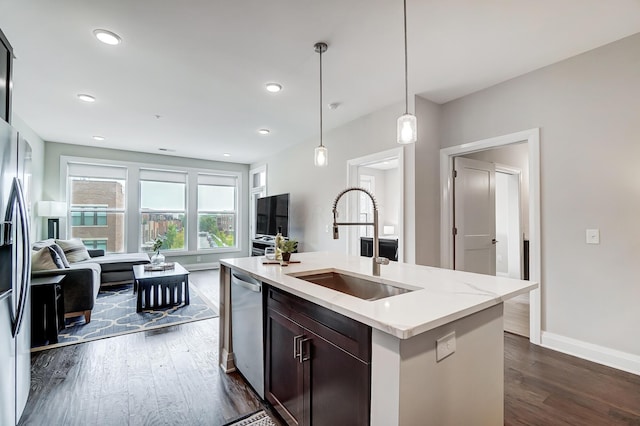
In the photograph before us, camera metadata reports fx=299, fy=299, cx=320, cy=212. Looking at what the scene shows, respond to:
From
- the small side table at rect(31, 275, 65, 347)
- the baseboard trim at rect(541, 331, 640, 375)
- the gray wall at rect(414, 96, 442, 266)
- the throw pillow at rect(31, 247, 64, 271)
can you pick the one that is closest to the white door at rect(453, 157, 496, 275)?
the gray wall at rect(414, 96, 442, 266)

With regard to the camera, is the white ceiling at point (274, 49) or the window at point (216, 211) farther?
the window at point (216, 211)

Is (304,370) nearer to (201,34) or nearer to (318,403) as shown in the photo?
(318,403)

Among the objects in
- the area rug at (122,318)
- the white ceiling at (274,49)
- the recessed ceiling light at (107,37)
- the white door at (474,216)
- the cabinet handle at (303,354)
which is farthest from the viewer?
the white door at (474,216)

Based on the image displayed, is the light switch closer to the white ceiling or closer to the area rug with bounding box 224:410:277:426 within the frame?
the white ceiling

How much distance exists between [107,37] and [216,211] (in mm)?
5332

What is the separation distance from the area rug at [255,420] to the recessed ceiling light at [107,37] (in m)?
2.85

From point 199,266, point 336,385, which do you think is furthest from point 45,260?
point 199,266

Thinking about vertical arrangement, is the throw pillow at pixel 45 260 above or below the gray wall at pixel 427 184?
below

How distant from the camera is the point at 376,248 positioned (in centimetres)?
180

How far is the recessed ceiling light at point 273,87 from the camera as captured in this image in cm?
315

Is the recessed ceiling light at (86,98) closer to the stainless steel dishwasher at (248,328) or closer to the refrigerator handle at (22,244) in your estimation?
the refrigerator handle at (22,244)

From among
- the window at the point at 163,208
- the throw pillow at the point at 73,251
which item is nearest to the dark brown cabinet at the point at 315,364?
the throw pillow at the point at 73,251

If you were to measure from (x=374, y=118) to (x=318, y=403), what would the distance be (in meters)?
3.37

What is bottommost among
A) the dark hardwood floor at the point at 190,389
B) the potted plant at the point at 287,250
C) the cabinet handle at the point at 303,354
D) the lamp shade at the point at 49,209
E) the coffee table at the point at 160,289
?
the dark hardwood floor at the point at 190,389
